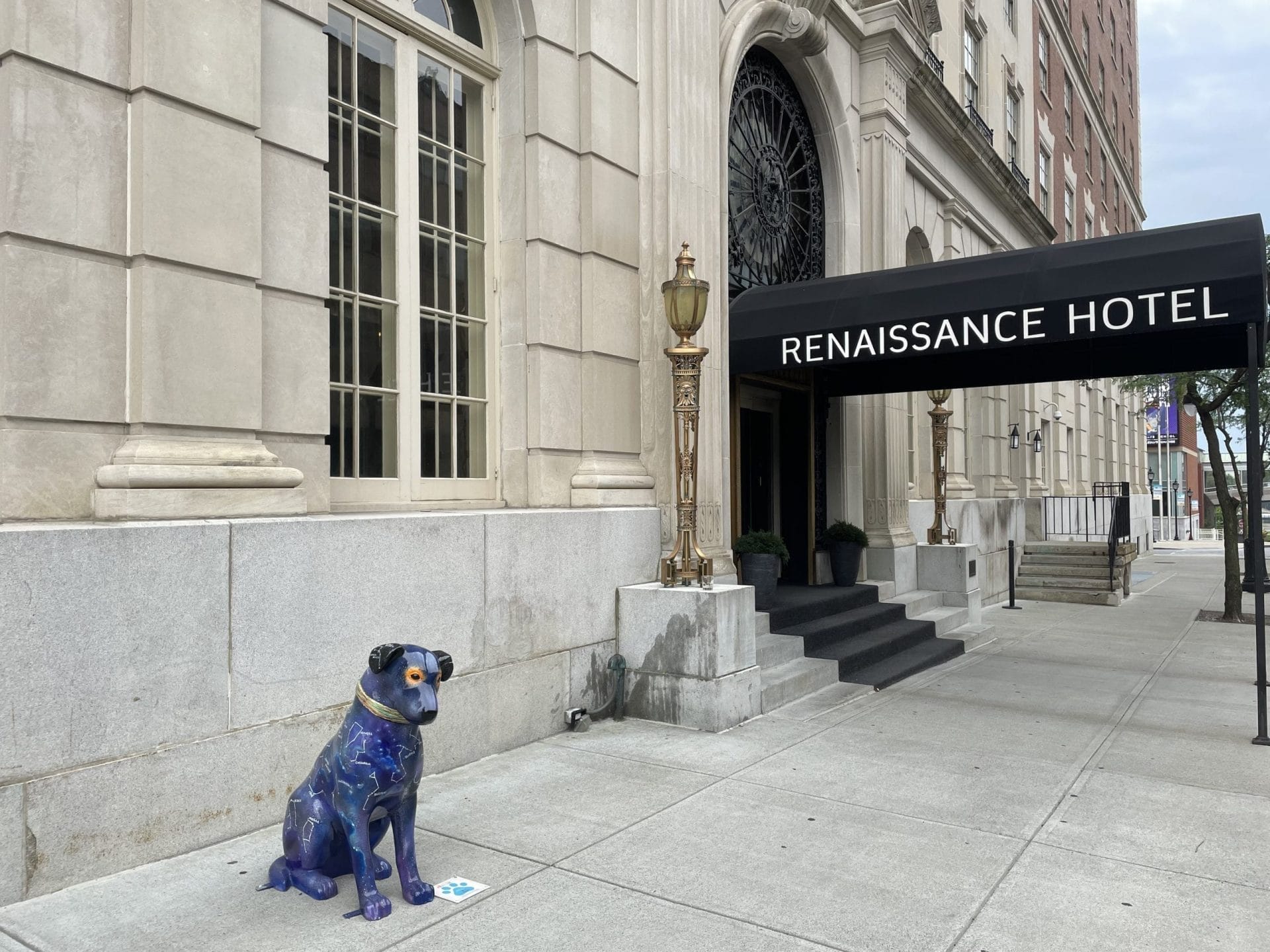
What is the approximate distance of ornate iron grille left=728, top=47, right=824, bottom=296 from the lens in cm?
1117

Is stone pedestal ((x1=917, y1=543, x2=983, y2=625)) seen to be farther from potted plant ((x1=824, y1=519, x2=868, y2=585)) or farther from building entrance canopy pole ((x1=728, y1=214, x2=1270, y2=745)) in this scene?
building entrance canopy pole ((x1=728, y1=214, x2=1270, y2=745))

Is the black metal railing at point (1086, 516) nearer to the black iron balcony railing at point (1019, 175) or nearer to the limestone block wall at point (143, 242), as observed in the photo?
the black iron balcony railing at point (1019, 175)

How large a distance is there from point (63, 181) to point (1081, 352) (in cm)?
949

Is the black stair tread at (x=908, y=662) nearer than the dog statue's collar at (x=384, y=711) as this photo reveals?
No

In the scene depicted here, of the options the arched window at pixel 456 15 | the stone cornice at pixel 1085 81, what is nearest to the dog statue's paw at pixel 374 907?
the arched window at pixel 456 15

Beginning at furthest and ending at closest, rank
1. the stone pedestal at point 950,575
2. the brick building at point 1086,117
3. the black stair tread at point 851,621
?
the brick building at point 1086,117, the stone pedestal at point 950,575, the black stair tread at point 851,621

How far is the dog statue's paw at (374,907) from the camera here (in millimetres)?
3898

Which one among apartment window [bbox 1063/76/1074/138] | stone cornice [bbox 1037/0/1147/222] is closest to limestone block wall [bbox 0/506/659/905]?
stone cornice [bbox 1037/0/1147/222]

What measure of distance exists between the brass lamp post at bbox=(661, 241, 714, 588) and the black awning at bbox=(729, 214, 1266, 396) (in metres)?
2.05

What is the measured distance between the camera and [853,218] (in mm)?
13258

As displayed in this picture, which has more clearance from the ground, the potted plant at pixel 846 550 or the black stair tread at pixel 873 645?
the potted plant at pixel 846 550

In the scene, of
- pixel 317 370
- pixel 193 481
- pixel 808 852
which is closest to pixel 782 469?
pixel 317 370

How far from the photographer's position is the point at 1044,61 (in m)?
26.3

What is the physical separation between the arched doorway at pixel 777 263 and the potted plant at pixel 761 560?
1.23m
